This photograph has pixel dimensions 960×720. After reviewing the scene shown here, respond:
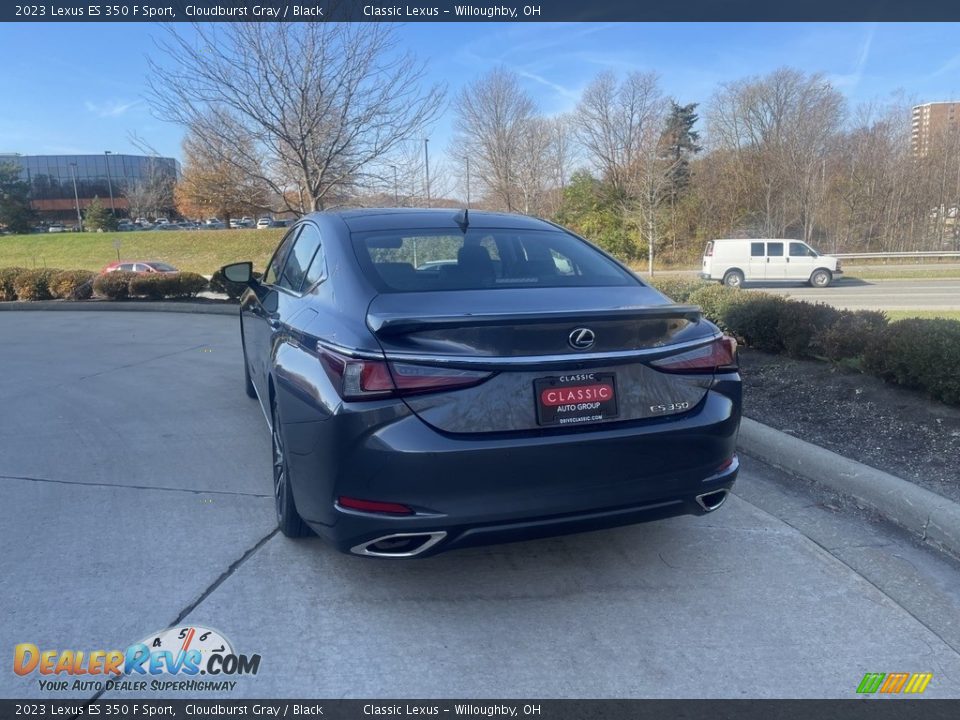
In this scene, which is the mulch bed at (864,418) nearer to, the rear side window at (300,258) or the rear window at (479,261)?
the rear window at (479,261)

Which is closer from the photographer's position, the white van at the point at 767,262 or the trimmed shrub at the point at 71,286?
the trimmed shrub at the point at 71,286

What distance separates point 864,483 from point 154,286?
15.9 m

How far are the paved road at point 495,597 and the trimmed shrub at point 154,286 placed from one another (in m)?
12.4

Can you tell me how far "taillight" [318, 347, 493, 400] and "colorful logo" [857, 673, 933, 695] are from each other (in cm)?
173

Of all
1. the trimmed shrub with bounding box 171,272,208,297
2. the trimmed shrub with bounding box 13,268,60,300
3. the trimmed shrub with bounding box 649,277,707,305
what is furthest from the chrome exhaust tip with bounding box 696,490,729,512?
the trimmed shrub with bounding box 13,268,60,300

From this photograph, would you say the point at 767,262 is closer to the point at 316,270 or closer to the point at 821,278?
the point at 821,278

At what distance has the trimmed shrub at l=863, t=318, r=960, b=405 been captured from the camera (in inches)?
185

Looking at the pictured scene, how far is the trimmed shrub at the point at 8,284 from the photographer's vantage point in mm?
17984

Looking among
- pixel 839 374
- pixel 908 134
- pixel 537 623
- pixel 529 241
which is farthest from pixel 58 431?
pixel 908 134

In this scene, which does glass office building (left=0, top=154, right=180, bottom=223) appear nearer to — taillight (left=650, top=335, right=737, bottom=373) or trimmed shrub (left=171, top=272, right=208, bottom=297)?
trimmed shrub (left=171, top=272, right=208, bottom=297)

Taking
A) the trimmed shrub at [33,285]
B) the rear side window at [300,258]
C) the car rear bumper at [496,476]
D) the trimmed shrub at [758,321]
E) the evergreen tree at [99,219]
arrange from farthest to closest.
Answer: the evergreen tree at [99,219] → the trimmed shrub at [33,285] → the trimmed shrub at [758,321] → the rear side window at [300,258] → the car rear bumper at [496,476]

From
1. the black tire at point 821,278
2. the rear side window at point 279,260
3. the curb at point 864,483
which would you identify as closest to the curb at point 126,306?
the rear side window at point 279,260

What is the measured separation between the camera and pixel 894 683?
2447 mm

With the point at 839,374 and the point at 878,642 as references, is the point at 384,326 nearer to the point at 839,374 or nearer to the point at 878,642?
the point at 878,642
